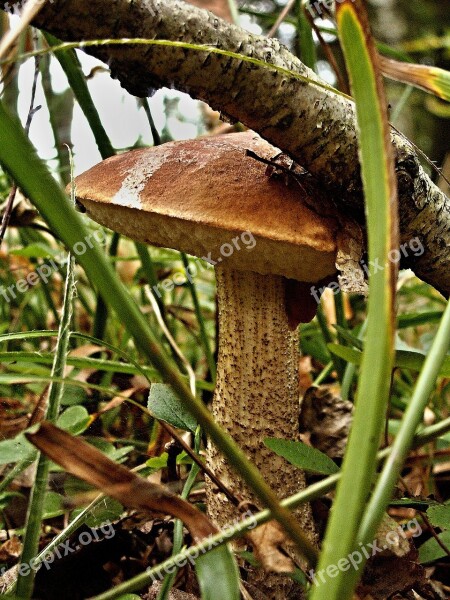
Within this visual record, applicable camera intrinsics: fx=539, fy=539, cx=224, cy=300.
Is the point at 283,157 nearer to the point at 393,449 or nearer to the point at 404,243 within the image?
the point at 404,243

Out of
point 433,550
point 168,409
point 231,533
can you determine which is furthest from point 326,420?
point 231,533

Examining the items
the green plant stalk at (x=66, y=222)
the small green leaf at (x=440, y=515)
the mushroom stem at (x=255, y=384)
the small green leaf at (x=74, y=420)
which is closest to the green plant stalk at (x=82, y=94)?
the mushroom stem at (x=255, y=384)

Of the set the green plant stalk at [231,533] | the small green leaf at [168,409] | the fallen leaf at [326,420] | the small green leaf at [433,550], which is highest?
the green plant stalk at [231,533]

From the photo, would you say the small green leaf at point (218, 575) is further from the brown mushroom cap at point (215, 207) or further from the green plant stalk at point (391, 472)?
the brown mushroom cap at point (215, 207)

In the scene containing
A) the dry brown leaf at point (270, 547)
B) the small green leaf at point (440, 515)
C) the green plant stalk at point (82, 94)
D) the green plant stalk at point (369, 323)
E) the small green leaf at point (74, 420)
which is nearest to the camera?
the green plant stalk at point (369, 323)

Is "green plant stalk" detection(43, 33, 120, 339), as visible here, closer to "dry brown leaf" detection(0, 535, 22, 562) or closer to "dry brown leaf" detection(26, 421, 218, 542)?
"dry brown leaf" detection(0, 535, 22, 562)

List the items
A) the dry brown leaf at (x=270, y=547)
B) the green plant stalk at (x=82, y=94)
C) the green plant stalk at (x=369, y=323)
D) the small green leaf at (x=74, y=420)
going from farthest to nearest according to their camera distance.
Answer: the green plant stalk at (x=82, y=94) → the small green leaf at (x=74, y=420) → the dry brown leaf at (x=270, y=547) → the green plant stalk at (x=369, y=323)

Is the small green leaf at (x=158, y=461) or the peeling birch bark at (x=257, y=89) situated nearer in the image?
the peeling birch bark at (x=257, y=89)
